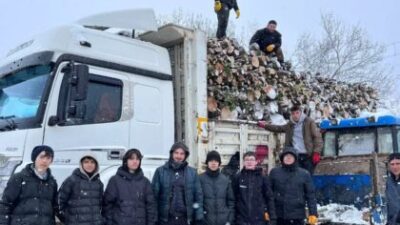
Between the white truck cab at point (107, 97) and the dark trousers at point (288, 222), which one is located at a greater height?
the white truck cab at point (107, 97)

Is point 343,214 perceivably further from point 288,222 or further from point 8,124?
point 8,124

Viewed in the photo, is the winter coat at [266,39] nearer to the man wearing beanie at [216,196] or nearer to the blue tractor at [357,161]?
the blue tractor at [357,161]

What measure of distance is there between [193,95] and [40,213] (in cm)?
250

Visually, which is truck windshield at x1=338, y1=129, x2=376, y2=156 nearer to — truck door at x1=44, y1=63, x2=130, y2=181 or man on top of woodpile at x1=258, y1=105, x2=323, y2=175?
man on top of woodpile at x1=258, y1=105, x2=323, y2=175

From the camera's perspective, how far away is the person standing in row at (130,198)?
4332 millimetres

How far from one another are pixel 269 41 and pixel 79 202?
6214 mm

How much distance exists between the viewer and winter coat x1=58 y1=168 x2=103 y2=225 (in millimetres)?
4156

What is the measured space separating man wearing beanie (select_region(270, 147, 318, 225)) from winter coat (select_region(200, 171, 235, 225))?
2.44 ft

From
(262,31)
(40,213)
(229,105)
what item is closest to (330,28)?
(262,31)

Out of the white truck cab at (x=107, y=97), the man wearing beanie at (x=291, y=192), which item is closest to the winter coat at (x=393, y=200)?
the man wearing beanie at (x=291, y=192)

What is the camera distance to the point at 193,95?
19.0 feet

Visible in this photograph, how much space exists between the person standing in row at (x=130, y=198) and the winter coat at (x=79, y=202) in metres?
0.13

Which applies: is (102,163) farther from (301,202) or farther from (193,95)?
(301,202)

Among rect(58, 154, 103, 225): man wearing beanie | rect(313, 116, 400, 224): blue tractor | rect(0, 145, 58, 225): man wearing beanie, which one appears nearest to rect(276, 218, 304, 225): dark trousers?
rect(313, 116, 400, 224): blue tractor
